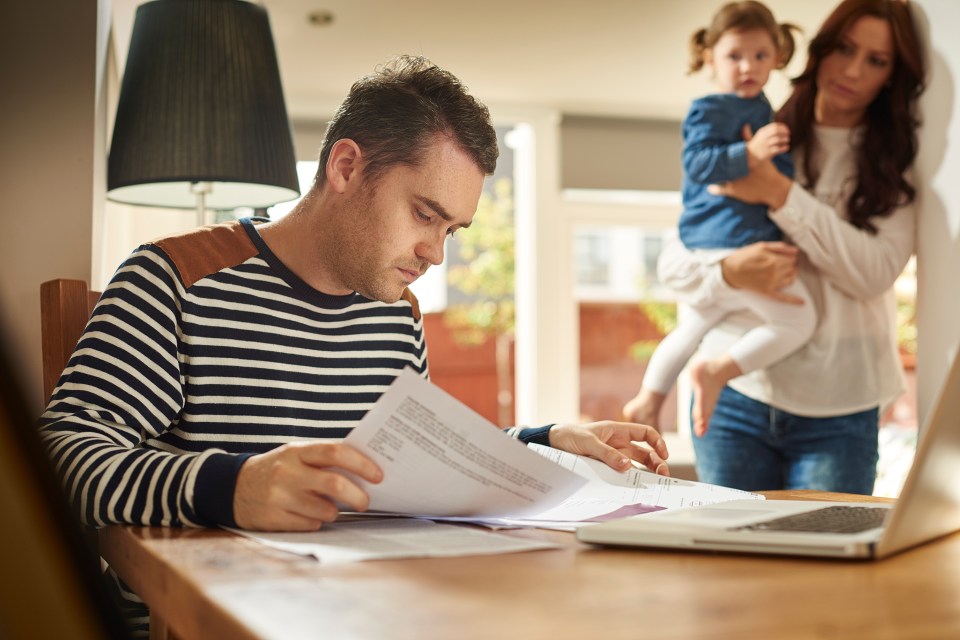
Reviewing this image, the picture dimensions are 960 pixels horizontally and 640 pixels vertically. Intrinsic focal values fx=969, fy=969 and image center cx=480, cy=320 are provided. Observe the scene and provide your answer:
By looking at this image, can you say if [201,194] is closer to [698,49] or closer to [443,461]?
[698,49]

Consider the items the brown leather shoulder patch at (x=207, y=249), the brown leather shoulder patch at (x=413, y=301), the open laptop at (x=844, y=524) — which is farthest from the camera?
the brown leather shoulder patch at (x=413, y=301)

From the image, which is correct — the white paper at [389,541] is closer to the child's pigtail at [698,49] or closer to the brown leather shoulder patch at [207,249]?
the brown leather shoulder patch at [207,249]

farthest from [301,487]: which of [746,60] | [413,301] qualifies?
[746,60]

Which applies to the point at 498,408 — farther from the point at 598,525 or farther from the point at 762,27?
the point at 598,525

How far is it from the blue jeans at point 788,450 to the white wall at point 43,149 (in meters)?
1.27

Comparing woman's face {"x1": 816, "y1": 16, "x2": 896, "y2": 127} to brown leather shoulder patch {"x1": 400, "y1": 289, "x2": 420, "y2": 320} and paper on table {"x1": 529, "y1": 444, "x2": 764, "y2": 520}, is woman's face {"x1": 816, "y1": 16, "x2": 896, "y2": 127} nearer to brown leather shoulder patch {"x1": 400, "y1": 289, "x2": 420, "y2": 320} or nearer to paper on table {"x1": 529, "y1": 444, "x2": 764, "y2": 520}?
brown leather shoulder patch {"x1": 400, "y1": 289, "x2": 420, "y2": 320}

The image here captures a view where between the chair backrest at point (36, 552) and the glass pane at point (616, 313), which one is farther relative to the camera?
the glass pane at point (616, 313)

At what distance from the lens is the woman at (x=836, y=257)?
192 centimetres

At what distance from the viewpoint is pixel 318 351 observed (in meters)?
1.29

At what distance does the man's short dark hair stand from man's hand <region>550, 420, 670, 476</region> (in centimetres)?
38

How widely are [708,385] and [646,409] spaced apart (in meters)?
0.30

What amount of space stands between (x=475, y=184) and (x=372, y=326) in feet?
0.84

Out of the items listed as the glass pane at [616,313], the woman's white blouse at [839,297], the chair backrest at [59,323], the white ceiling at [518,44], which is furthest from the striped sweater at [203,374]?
the glass pane at [616,313]

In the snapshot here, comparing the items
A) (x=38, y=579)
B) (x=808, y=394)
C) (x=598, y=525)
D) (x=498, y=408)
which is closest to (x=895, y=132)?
(x=808, y=394)
